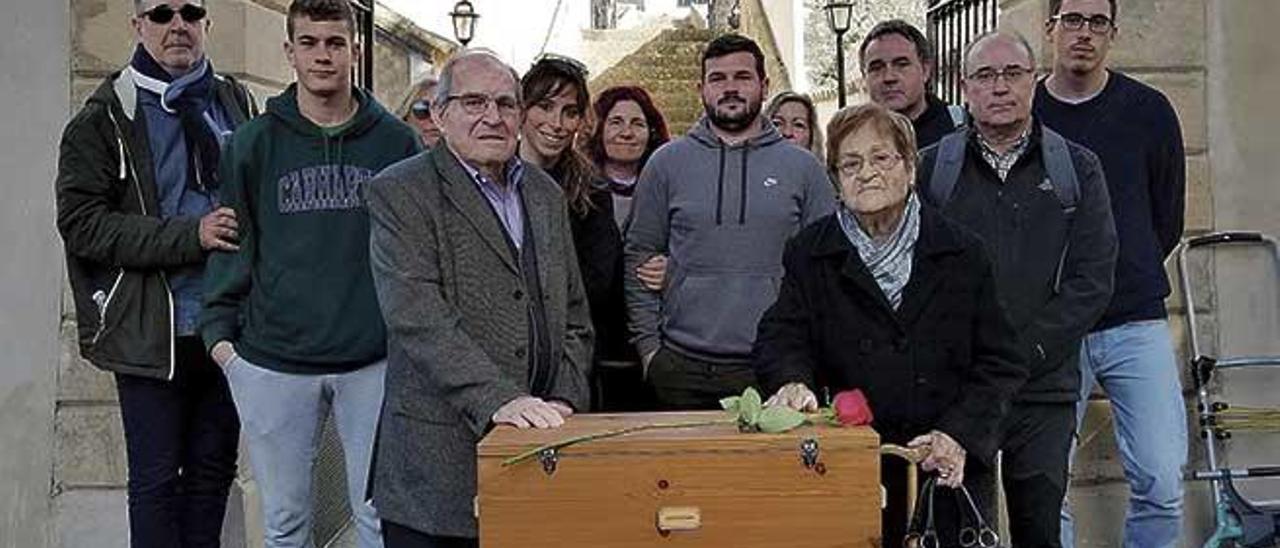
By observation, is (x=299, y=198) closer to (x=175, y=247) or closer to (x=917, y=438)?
(x=175, y=247)

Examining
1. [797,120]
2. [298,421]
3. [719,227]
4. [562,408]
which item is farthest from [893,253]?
[797,120]

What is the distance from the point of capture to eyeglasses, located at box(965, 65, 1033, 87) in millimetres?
4156

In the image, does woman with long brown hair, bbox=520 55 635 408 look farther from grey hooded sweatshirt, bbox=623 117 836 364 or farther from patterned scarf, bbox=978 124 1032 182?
patterned scarf, bbox=978 124 1032 182

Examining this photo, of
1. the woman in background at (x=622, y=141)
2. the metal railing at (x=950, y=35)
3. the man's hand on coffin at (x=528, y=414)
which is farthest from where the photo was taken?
the metal railing at (x=950, y=35)

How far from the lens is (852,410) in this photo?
2.96 meters

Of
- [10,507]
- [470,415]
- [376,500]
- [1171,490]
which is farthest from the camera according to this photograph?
[10,507]

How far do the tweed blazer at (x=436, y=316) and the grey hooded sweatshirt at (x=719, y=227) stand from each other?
0.95 metres

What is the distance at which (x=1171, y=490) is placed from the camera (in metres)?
4.84

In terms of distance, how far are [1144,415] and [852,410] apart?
2.18 metres

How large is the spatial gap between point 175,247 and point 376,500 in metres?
1.10

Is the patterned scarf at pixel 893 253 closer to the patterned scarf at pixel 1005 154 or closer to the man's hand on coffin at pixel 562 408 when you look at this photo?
the man's hand on coffin at pixel 562 408

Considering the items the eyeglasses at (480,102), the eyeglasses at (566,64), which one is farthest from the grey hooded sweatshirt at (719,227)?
the eyeglasses at (480,102)

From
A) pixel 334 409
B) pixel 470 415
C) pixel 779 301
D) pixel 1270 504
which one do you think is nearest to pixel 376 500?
pixel 470 415

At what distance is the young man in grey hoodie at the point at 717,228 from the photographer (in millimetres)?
4203
